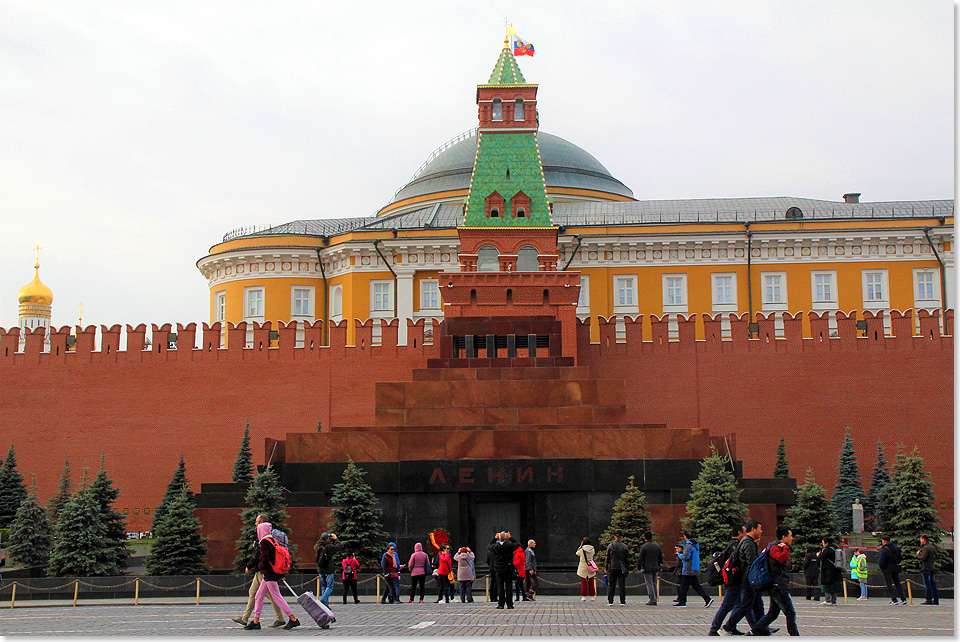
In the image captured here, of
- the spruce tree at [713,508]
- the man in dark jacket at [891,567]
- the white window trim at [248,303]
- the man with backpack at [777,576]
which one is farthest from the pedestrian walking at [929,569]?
the white window trim at [248,303]

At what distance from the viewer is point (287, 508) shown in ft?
64.4

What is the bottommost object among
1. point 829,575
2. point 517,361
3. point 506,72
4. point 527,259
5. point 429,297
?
point 829,575

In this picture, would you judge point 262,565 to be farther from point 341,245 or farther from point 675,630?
point 341,245

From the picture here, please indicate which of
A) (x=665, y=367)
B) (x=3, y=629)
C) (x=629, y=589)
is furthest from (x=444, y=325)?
(x=3, y=629)

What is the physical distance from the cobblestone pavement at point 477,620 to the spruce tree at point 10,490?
10462 mm

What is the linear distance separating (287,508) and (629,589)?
6281mm

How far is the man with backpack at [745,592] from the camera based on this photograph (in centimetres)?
1017

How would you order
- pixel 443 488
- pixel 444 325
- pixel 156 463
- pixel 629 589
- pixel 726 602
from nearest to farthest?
pixel 726 602 → pixel 629 589 → pixel 443 488 → pixel 444 325 → pixel 156 463

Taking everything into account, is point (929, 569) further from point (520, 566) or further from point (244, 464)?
point (244, 464)

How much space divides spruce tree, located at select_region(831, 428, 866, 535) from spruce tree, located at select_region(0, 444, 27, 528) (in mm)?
17771

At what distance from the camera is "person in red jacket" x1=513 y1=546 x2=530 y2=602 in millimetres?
14539

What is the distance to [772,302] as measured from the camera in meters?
35.6

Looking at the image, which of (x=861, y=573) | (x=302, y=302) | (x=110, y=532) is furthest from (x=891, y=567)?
(x=302, y=302)

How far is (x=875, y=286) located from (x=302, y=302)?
1801 centimetres
